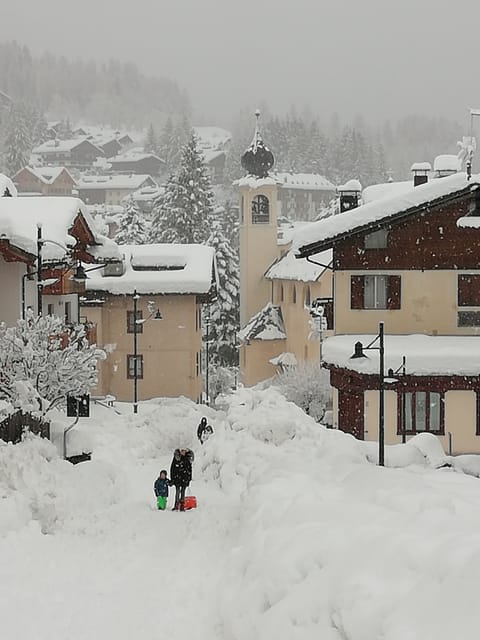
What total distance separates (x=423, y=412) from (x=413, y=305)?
3.68m

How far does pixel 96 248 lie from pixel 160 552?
2233 centimetres

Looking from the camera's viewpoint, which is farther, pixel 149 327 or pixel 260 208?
pixel 260 208

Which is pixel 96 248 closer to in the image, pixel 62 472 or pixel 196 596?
pixel 62 472

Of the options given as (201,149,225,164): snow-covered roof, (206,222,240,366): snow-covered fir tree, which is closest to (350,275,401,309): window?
(206,222,240,366): snow-covered fir tree

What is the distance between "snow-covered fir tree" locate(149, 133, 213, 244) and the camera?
79.8 meters

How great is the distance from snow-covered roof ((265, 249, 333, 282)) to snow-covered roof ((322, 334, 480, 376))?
91.3ft

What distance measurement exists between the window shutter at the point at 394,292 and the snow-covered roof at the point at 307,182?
12229 centimetres

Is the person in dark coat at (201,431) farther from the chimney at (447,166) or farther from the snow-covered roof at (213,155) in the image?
the snow-covered roof at (213,155)

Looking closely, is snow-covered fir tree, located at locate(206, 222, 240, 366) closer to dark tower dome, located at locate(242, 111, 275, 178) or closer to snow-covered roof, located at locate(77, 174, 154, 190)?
dark tower dome, located at locate(242, 111, 275, 178)

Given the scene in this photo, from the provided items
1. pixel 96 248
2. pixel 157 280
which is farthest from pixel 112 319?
pixel 96 248

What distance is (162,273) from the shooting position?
148 feet

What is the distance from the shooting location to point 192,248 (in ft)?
155

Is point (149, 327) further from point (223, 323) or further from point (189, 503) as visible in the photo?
point (189, 503)

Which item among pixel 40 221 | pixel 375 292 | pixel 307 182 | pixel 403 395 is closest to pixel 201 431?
pixel 403 395
